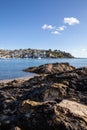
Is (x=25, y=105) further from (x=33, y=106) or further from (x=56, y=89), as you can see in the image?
(x=56, y=89)

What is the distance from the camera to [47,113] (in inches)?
494

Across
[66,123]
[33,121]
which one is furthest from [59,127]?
[33,121]

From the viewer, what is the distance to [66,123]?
1190cm

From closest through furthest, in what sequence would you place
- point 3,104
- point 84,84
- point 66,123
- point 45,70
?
point 66,123 < point 3,104 < point 84,84 < point 45,70

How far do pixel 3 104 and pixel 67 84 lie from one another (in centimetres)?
535

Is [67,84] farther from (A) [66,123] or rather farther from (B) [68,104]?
(A) [66,123]

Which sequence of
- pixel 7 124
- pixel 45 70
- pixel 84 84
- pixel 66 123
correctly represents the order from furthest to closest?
pixel 45 70
pixel 84 84
pixel 7 124
pixel 66 123

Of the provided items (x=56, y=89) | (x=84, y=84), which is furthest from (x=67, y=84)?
(x=56, y=89)

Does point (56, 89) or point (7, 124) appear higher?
point (56, 89)

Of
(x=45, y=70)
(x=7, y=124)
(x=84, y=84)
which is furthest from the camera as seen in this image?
(x=45, y=70)

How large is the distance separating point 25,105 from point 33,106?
0.52 meters


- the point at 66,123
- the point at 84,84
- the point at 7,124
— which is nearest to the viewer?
the point at 66,123

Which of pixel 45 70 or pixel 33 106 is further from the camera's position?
pixel 45 70

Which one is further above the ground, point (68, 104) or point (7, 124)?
point (68, 104)
